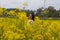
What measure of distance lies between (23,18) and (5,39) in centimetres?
68

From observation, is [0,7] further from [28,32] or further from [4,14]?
[28,32]

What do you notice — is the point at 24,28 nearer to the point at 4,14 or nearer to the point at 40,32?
the point at 40,32

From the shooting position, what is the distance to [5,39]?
454 centimetres

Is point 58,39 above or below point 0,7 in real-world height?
below

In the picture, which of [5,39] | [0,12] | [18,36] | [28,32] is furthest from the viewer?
[0,12]

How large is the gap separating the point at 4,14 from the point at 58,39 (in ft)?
4.17

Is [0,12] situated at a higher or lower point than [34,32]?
higher

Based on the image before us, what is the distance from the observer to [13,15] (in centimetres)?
557

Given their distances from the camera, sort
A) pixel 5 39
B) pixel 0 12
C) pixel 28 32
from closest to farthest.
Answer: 1. pixel 5 39
2. pixel 28 32
3. pixel 0 12

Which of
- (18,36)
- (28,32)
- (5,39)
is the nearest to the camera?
(18,36)

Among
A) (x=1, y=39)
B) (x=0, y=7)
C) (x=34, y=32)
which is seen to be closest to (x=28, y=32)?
(x=34, y=32)

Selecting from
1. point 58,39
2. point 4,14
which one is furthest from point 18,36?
point 4,14

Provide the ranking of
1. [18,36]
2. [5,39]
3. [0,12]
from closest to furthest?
[18,36] < [5,39] < [0,12]

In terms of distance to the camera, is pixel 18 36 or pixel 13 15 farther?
pixel 13 15
